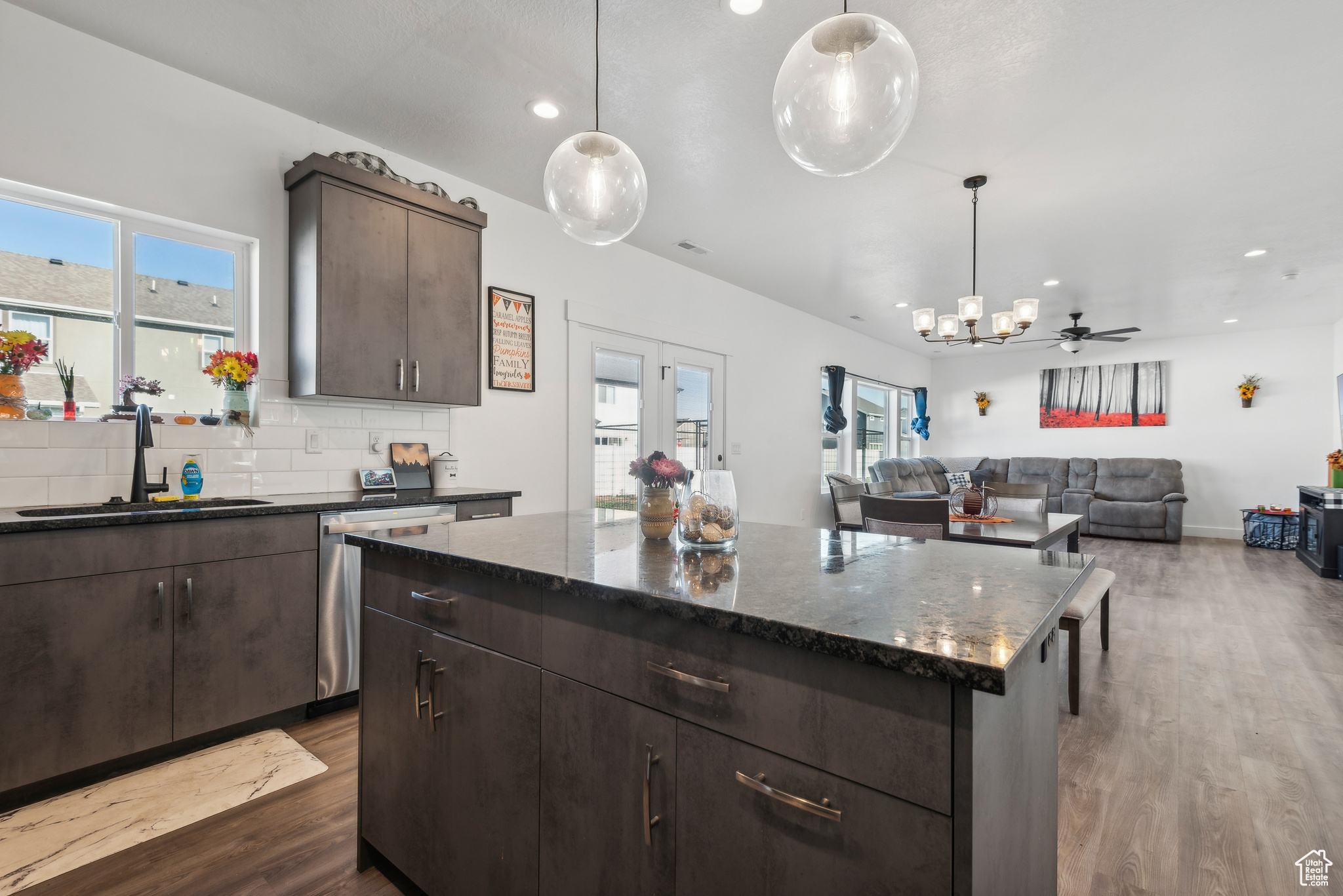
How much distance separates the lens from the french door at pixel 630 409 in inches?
165

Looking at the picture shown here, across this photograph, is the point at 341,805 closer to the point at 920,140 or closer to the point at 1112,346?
the point at 920,140

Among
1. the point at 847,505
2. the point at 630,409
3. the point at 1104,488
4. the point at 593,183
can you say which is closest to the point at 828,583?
the point at 593,183

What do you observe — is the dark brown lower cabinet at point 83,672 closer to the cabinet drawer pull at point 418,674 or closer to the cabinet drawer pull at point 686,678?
the cabinet drawer pull at point 418,674

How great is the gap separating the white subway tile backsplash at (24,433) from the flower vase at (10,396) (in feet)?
0.08

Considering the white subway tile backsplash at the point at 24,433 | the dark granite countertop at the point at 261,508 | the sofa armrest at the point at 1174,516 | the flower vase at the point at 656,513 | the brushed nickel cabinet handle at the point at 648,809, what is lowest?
the sofa armrest at the point at 1174,516

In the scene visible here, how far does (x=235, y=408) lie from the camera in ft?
8.79

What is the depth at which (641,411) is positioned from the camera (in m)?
4.71

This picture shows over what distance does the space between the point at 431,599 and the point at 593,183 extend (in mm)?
1176

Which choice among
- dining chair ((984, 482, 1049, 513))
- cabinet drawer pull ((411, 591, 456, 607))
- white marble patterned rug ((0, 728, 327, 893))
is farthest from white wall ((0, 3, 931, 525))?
dining chair ((984, 482, 1049, 513))

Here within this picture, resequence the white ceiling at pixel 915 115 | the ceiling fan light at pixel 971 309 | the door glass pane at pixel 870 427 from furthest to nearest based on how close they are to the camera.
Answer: the door glass pane at pixel 870 427, the ceiling fan light at pixel 971 309, the white ceiling at pixel 915 115

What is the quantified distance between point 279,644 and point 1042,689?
8.42 ft

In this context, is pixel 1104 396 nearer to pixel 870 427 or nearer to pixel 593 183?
pixel 870 427

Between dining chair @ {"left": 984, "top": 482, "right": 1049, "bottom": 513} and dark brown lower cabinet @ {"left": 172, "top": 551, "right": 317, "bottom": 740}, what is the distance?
388 cm

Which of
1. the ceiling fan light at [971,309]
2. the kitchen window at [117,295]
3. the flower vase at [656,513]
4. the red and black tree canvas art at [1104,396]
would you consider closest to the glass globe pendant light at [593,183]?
the flower vase at [656,513]
